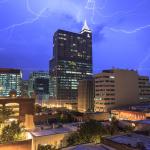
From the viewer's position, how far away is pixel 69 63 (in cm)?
14950

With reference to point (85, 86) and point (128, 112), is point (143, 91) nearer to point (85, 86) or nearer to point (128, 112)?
point (85, 86)

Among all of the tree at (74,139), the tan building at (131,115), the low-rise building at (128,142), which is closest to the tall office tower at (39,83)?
the tan building at (131,115)

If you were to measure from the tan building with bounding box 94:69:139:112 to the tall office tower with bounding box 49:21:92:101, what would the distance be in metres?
60.1

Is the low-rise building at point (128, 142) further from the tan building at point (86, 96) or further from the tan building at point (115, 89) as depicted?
the tan building at point (86, 96)

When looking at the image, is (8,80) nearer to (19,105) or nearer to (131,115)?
(19,105)

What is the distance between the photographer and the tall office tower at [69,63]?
140875 mm

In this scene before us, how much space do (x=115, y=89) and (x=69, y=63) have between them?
247 feet

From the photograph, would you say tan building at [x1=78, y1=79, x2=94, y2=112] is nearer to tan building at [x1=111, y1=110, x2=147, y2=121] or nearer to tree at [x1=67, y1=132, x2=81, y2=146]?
tan building at [x1=111, y1=110, x2=147, y2=121]

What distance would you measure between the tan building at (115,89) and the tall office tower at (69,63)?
197 ft

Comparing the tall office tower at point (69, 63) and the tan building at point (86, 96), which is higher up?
the tall office tower at point (69, 63)

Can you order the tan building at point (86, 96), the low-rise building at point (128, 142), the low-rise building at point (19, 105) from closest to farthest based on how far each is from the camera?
the low-rise building at point (128, 142), the low-rise building at point (19, 105), the tan building at point (86, 96)

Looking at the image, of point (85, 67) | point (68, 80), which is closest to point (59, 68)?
point (68, 80)

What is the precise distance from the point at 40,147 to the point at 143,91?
66.2m

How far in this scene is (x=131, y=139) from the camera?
20.4 m
